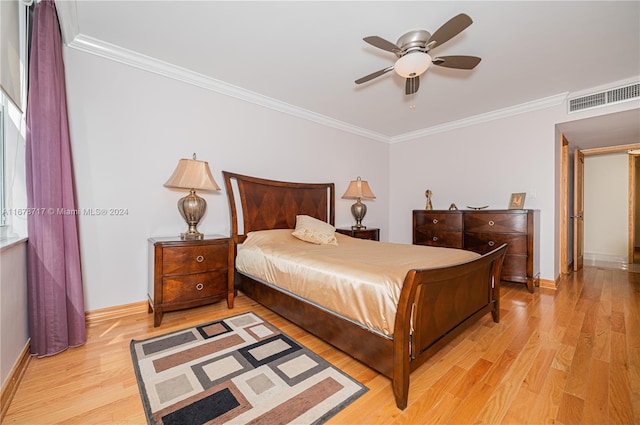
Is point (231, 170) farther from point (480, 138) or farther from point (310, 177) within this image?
point (480, 138)

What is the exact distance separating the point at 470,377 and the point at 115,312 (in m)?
2.86

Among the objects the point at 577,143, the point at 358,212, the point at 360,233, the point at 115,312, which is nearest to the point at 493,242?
the point at 360,233

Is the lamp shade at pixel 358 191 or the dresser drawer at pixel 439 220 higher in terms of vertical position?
the lamp shade at pixel 358 191

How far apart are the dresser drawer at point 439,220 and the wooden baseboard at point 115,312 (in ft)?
12.1

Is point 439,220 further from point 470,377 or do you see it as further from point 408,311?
point 408,311

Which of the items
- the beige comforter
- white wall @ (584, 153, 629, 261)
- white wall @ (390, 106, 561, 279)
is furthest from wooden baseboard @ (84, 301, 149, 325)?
white wall @ (584, 153, 629, 261)

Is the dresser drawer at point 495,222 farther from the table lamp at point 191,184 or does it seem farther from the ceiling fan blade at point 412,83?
the table lamp at point 191,184

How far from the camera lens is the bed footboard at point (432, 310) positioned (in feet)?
4.33

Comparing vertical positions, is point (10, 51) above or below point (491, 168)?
above

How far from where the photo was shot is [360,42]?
2279mm

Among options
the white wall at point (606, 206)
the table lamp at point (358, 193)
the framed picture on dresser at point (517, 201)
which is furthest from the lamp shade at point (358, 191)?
the white wall at point (606, 206)

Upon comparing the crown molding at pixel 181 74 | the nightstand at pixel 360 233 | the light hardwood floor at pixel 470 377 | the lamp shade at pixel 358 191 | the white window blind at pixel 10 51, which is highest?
the crown molding at pixel 181 74

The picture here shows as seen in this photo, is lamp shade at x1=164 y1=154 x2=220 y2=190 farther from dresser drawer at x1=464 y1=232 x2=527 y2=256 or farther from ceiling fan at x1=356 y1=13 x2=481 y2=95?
dresser drawer at x1=464 y1=232 x2=527 y2=256

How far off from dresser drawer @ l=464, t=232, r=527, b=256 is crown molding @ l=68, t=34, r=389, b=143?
2.64m
